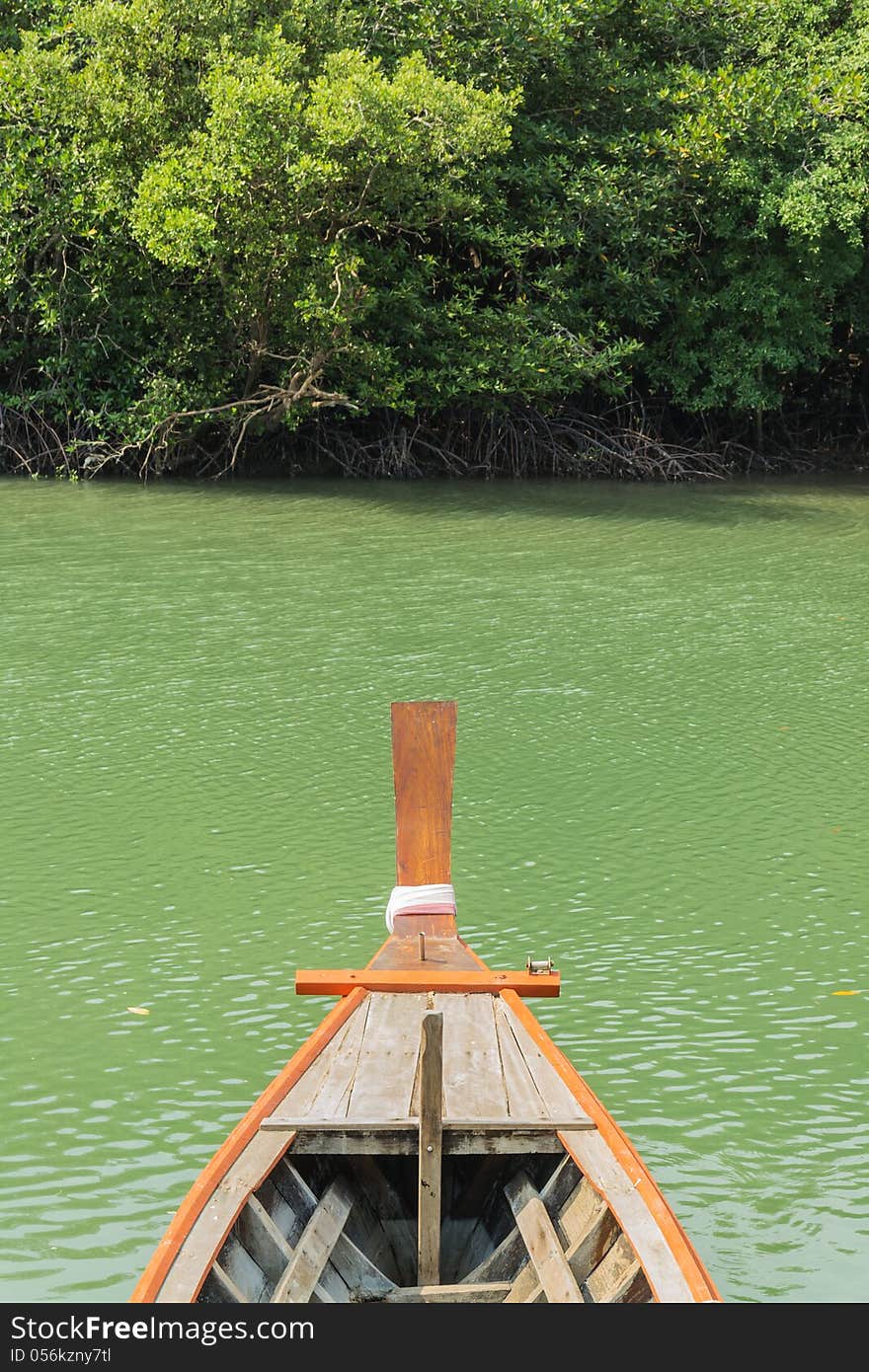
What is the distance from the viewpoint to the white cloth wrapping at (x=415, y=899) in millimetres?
4133

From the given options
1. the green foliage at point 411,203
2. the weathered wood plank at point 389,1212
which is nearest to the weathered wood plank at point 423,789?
the weathered wood plank at point 389,1212

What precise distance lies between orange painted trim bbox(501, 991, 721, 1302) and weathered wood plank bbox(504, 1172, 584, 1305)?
0.58ft

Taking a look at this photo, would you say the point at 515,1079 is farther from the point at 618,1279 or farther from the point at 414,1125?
the point at 618,1279

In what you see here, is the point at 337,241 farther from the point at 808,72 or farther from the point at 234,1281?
the point at 234,1281

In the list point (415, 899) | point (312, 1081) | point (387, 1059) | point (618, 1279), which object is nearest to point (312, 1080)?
point (312, 1081)

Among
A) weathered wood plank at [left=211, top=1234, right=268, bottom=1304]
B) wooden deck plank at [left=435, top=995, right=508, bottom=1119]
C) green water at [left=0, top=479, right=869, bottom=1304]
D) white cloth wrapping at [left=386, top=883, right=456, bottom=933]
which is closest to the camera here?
weathered wood plank at [left=211, top=1234, right=268, bottom=1304]

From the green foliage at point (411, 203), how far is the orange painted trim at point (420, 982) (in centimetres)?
1093

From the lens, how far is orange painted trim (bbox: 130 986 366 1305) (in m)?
2.38

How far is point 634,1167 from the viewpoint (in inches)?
108

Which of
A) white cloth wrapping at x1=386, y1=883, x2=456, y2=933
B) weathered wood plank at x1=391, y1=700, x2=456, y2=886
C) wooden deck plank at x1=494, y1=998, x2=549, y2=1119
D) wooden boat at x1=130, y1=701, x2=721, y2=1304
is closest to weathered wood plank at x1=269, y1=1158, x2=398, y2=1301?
wooden boat at x1=130, y1=701, x2=721, y2=1304

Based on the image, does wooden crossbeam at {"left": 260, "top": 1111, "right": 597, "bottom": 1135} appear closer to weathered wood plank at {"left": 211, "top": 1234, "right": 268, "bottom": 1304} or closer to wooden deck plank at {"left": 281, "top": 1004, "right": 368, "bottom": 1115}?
wooden deck plank at {"left": 281, "top": 1004, "right": 368, "bottom": 1115}

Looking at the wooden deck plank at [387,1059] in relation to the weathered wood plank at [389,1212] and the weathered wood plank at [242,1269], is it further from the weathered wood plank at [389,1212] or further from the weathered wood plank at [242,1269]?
the weathered wood plank at [242,1269]

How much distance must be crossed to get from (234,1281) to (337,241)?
41.8 ft

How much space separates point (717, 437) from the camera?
62.2ft
